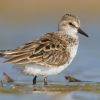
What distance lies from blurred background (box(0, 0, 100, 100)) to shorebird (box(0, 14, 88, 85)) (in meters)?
1.43

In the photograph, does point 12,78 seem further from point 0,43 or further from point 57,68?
point 0,43

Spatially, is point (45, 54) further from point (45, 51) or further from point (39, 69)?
point (39, 69)

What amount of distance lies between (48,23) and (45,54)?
269 inches

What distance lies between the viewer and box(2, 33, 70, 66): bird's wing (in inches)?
478

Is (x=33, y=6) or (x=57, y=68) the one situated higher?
(x=33, y=6)

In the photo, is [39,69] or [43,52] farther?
[43,52]

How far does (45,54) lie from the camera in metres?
12.4

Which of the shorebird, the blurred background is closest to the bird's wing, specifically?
the shorebird

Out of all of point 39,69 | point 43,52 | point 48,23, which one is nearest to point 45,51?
point 43,52

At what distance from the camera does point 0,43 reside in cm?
1702

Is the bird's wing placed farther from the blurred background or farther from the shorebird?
the blurred background

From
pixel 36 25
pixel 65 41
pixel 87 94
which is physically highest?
pixel 36 25

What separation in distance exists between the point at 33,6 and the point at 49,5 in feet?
1.61

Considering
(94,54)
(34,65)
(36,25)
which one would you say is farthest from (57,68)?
(36,25)
